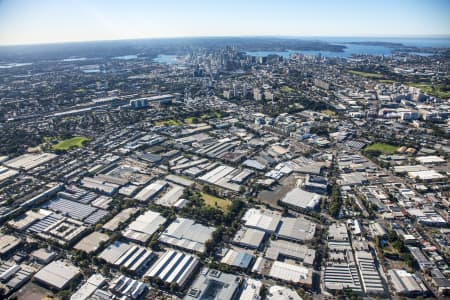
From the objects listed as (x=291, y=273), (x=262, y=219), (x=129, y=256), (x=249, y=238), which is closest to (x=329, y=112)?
(x=262, y=219)

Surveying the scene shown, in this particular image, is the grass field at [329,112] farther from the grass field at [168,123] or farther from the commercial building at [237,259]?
the commercial building at [237,259]

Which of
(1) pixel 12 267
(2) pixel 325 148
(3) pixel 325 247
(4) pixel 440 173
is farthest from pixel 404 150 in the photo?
(1) pixel 12 267

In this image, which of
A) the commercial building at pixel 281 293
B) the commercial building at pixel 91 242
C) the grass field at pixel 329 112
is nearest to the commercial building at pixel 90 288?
the commercial building at pixel 91 242

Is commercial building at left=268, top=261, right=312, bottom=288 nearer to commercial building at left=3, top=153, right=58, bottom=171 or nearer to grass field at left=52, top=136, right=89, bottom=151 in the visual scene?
commercial building at left=3, top=153, right=58, bottom=171

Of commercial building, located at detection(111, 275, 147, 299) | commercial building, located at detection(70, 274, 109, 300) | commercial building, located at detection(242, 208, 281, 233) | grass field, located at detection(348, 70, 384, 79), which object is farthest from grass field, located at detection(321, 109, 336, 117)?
commercial building, located at detection(70, 274, 109, 300)

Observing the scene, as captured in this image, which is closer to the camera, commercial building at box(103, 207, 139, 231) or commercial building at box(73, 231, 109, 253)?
commercial building at box(73, 231, 109, 253)
